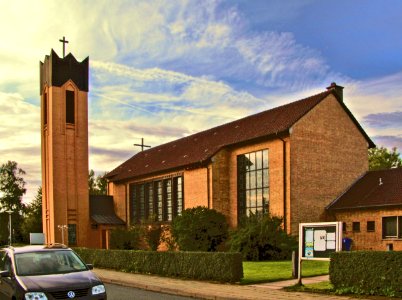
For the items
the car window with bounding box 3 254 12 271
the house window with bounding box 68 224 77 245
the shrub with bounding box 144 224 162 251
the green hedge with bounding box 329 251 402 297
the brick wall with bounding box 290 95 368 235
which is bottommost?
the house window with bounding box 68 224 77 245

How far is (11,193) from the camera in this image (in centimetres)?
9688

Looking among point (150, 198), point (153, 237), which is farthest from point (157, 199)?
point (153, 237)

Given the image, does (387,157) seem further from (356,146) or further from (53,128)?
(53,128)

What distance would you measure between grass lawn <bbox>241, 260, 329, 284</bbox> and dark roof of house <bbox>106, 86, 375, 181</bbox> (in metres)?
11.7

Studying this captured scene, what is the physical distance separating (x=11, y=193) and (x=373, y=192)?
76.6 meters

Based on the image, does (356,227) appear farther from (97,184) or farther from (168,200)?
(97,184)

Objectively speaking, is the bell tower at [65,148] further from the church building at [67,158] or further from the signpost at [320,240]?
the signpost at [320,240]

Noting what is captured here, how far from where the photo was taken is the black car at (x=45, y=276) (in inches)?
430

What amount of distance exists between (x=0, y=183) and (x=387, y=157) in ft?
219

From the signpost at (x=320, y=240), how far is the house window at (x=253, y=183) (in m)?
19.4

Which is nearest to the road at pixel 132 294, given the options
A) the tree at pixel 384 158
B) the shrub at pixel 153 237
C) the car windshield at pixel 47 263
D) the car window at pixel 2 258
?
the car windshield at pixel 47 263

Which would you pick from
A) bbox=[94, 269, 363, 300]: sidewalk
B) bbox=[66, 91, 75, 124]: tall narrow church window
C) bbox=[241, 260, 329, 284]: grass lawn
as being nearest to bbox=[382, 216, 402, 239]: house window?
bbox=[241, 260, 329, 284]: grass lawn

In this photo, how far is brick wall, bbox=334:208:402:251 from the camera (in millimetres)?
31719

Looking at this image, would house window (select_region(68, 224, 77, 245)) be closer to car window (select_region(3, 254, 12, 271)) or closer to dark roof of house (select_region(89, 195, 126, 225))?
dark roof of house (select_region(89, 195, 126, 225))
